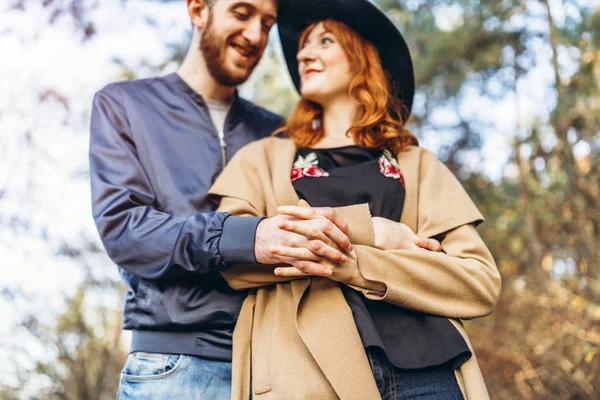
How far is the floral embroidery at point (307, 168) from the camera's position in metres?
2.29

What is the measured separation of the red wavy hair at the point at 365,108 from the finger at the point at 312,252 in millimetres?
702

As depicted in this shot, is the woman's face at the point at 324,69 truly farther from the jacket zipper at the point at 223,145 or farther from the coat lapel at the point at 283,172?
the jacket zipper at the point at 223,145

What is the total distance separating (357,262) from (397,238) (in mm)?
204

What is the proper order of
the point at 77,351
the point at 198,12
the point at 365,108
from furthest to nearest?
the point at 77,351
the point at 198,12
the point at 365,108

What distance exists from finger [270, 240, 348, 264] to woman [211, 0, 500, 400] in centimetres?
1

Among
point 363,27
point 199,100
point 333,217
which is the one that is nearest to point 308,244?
point 333,217

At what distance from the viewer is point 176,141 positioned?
2.48 m

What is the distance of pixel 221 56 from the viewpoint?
110 inches

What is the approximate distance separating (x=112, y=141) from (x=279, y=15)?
38.7 inches

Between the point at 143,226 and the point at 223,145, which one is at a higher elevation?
the point at 223,145

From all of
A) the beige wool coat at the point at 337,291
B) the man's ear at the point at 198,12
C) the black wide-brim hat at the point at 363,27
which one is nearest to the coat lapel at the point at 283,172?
the beige wool coat at the point at 337,291

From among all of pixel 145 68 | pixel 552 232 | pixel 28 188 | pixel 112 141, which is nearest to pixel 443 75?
pixel 552 232

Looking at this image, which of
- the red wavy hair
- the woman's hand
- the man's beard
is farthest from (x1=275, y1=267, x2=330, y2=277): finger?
the man's beard

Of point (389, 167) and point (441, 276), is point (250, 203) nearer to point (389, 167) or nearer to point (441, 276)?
point (389, 167)
